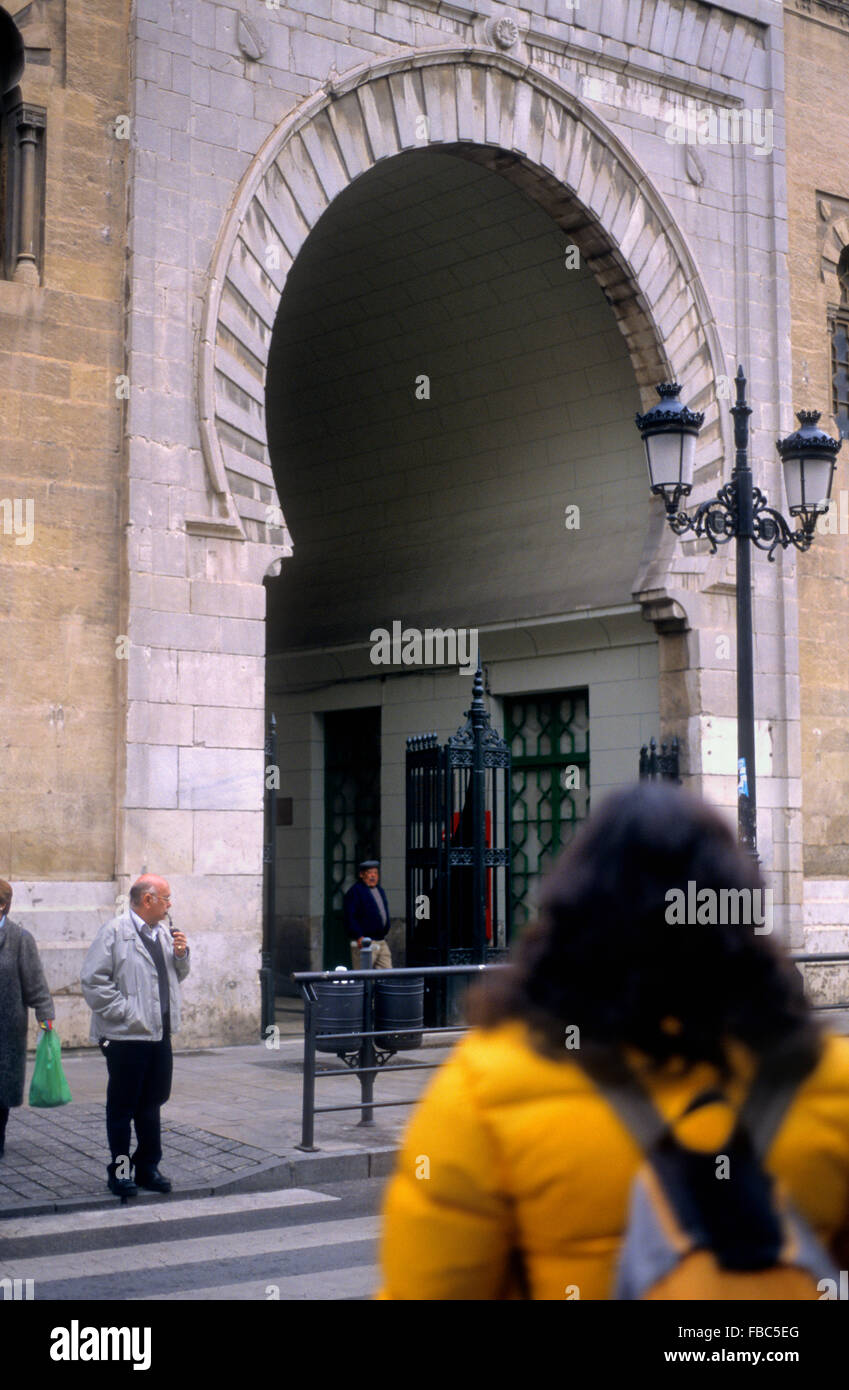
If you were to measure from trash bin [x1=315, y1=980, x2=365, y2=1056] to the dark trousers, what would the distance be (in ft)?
5.01

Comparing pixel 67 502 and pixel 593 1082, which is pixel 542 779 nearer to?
pixel 67 502

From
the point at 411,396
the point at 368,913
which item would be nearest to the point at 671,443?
the point at 368,913

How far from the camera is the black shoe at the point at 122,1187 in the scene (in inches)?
330

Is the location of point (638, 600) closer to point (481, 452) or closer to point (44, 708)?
point (481, 452)

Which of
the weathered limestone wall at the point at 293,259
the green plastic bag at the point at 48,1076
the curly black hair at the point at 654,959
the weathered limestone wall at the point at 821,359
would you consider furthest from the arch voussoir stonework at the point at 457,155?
the curly black hair at the point at 654,959

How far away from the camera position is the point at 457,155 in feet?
54.1

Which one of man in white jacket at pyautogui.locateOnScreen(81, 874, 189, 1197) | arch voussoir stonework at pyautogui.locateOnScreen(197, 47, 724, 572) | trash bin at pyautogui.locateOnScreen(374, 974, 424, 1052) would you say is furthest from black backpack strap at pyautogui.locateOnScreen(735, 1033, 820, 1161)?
arch voussoir stonework at pyautogui.locateOnScreen(197, 47, 724, 572)

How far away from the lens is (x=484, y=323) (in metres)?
19.0

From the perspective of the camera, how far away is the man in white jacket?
8.55 metres

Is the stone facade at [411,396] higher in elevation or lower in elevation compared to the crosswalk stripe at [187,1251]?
higher

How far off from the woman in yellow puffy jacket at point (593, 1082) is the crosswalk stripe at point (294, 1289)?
4540mm

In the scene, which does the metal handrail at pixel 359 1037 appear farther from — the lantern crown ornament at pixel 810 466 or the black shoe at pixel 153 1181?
the lantern crown ornament at pixel 810 466

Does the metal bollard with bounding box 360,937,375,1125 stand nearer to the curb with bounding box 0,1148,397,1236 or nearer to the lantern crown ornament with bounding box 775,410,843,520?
the curb with bounding box 0,1148,397,1236

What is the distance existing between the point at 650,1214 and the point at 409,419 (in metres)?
18.8
